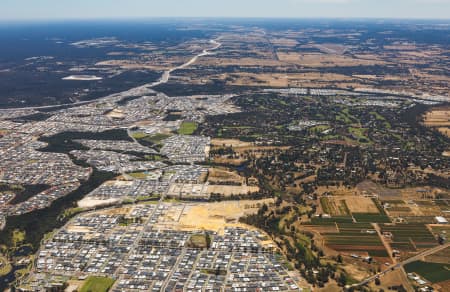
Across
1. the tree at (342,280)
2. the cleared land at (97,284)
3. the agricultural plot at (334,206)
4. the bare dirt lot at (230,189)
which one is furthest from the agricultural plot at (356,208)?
the cleared land at (97,284)

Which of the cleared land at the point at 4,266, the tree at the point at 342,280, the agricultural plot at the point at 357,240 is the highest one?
the agricultural plot at the point at 357,240

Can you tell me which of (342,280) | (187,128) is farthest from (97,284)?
(187,128)

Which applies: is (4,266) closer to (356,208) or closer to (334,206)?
(334,206)

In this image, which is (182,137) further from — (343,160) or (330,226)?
(330,226)

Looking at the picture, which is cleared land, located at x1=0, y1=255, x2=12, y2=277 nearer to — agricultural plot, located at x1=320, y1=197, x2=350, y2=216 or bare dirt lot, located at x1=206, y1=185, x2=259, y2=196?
bare dirt lot, located at x1=206, y1=185, x2=259, y2=196

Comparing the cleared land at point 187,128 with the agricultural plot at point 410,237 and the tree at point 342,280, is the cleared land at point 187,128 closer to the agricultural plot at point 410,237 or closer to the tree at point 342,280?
the agricultural plot at point 410,237

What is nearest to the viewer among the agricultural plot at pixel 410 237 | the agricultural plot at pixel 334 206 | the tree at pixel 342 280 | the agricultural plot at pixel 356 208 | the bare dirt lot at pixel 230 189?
the tree at pixel 342 280

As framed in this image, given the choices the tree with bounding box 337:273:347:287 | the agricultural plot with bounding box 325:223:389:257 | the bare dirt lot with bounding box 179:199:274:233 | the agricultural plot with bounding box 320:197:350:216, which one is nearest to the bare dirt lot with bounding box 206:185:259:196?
the bare dirt lot with bounding box 179:199:274:233
